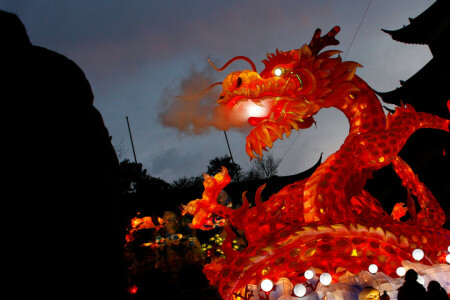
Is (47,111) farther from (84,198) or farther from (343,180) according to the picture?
(343,180)

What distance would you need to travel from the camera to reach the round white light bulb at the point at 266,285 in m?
2.58

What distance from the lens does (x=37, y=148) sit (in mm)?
531

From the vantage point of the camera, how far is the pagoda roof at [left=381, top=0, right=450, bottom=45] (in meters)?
8.84

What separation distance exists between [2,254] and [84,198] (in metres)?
0.13

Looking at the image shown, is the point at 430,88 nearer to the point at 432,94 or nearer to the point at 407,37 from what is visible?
the point at 432,94

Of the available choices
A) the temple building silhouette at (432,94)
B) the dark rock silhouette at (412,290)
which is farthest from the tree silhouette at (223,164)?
the dark rock silhouette at (412,290)

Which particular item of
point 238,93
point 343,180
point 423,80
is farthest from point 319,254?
point 423,80

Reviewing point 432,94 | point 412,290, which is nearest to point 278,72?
point 412,290

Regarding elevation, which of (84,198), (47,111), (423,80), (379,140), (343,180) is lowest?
(84,198)

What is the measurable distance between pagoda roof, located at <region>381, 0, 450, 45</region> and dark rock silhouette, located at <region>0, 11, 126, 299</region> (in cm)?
1018

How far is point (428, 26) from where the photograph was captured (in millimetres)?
9562

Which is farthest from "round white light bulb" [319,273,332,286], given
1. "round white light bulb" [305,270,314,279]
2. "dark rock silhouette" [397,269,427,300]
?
"dark rock silhouette" [397,269,427,300]

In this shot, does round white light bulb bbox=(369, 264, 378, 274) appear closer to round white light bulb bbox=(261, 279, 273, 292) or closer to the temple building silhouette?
round white light bulb bbox=(261, 279, 273, 292)

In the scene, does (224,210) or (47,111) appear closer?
(47,111)
